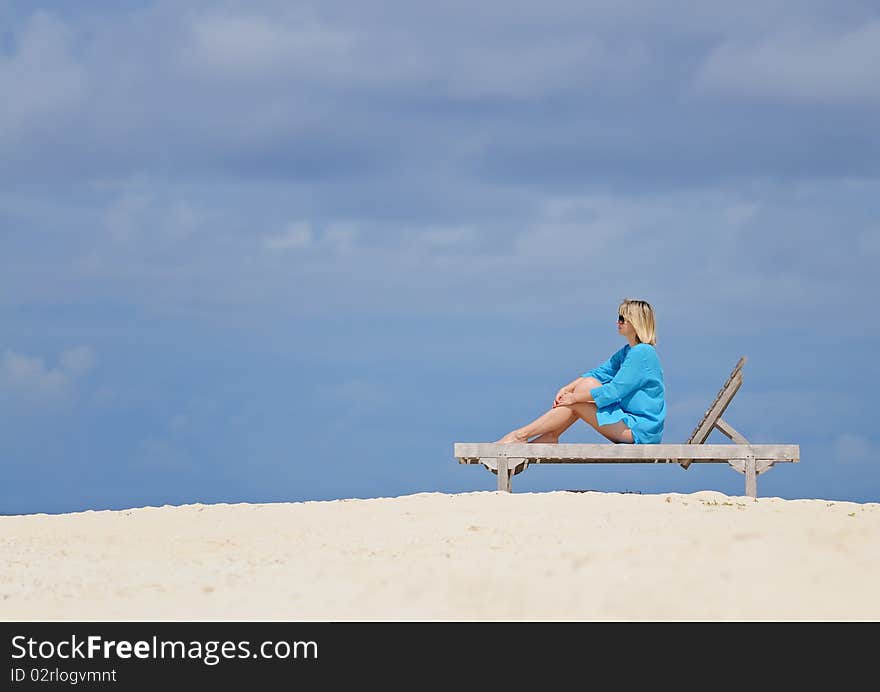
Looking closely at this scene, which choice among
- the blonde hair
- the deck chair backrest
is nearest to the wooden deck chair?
the deck chair backrest

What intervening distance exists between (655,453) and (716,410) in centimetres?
113

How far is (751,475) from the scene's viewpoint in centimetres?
1255

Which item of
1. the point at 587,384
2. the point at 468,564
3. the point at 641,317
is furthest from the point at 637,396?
the point at 468,564

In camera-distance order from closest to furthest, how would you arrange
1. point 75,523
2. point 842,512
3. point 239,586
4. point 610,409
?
point 239,586 < point 842,512 < point 75,523 < point 610,409

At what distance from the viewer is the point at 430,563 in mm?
7676

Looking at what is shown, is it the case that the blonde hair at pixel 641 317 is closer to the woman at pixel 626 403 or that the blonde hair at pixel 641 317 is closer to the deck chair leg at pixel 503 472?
the woman at pixel 626 403

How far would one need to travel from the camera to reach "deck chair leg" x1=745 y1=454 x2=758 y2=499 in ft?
41.2

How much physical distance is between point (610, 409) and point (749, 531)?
432cm

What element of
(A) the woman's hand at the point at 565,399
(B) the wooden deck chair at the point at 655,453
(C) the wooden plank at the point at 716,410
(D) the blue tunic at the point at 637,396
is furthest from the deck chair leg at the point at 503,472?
(C) the wooden plank at the point at 716,410

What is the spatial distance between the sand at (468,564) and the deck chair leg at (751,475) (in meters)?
1.64
